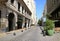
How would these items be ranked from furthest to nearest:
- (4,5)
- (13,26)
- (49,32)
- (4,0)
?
(13,26)
(4,5)
(4,0)
(49,32)

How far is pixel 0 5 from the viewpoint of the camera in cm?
2573

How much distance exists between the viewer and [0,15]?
2695 cm

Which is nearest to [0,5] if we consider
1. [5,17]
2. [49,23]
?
[5,17]

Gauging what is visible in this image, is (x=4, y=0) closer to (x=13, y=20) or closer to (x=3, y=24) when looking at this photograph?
(x=3, y=24)

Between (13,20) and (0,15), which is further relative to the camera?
(13,20)

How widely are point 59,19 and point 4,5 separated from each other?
22.2 metres

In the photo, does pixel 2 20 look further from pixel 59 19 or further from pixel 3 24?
pixel 59 19

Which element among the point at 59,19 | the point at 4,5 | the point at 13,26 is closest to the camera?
the point at 4,5

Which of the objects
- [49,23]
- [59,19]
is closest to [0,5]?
[49,23]

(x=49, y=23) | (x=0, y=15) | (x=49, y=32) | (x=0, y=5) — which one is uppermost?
(x=0, y=5)

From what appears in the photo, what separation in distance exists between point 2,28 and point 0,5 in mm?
4336

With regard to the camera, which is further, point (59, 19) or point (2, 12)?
point (59, 19)

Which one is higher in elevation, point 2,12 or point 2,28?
point 2,12

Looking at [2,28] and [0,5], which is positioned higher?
[0,5]
